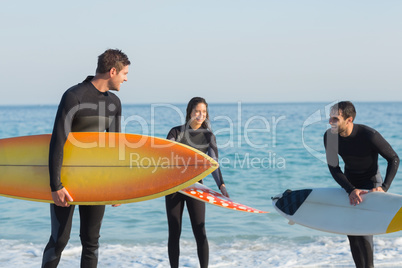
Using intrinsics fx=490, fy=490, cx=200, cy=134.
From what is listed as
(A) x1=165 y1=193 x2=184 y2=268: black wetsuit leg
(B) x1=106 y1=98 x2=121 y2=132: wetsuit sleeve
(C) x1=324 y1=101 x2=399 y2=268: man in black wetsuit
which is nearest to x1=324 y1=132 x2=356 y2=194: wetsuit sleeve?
(C) x1=324 y1=101 x2=399 y2=268: man in black wetsuit

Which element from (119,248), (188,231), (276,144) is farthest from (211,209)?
(276,144)

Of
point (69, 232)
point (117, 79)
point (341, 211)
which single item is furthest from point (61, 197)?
point (341, 211)

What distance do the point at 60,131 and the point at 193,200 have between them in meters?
1.33

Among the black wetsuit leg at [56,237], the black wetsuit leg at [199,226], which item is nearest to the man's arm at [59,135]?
the black wetsuit leg at [56,237]

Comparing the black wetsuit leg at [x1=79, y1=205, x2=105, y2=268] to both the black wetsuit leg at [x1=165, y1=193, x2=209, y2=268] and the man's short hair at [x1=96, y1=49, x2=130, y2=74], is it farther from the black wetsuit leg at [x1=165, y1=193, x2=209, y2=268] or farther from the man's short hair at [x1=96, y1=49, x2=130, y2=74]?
the man's short hair at [x1=96, y1=49, x2=130, y2=74]

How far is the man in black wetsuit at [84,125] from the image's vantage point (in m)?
3.09

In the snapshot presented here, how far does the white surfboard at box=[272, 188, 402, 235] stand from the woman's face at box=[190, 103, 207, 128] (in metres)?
1.13

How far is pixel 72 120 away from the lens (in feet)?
10.5

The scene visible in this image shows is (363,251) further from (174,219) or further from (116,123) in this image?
(116,123)

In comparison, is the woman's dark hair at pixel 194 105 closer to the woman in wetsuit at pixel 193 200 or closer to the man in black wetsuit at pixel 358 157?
the woman in wetsuit at pixel 193 200

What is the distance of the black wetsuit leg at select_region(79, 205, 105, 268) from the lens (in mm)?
3295

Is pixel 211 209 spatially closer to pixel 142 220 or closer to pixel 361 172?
pixel 142 220

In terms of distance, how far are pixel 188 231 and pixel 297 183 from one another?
4988mm

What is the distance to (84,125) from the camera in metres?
3.31
